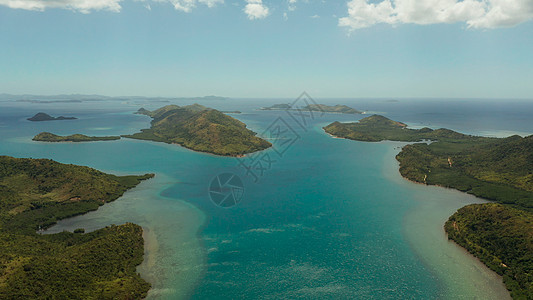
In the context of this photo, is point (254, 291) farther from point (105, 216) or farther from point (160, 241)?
point (105, 216)

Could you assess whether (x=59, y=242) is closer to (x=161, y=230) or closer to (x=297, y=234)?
(x=161, y=230)

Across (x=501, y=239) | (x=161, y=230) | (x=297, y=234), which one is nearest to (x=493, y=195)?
(x=501, y=239)

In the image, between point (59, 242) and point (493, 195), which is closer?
point (59, 242)

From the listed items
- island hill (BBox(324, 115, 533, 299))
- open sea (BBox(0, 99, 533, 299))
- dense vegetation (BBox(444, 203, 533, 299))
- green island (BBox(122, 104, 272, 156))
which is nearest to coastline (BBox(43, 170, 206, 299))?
open sea (BBox(0, 99, 533, 299))

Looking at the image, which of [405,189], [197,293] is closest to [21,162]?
[197,293]

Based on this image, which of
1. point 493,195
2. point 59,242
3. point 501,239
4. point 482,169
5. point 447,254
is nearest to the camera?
point 501,239

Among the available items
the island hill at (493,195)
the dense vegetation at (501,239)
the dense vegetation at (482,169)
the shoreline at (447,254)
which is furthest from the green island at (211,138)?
the dense vegetation at (501,239)

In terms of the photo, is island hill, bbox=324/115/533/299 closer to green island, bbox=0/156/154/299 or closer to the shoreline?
A: the shoreline
